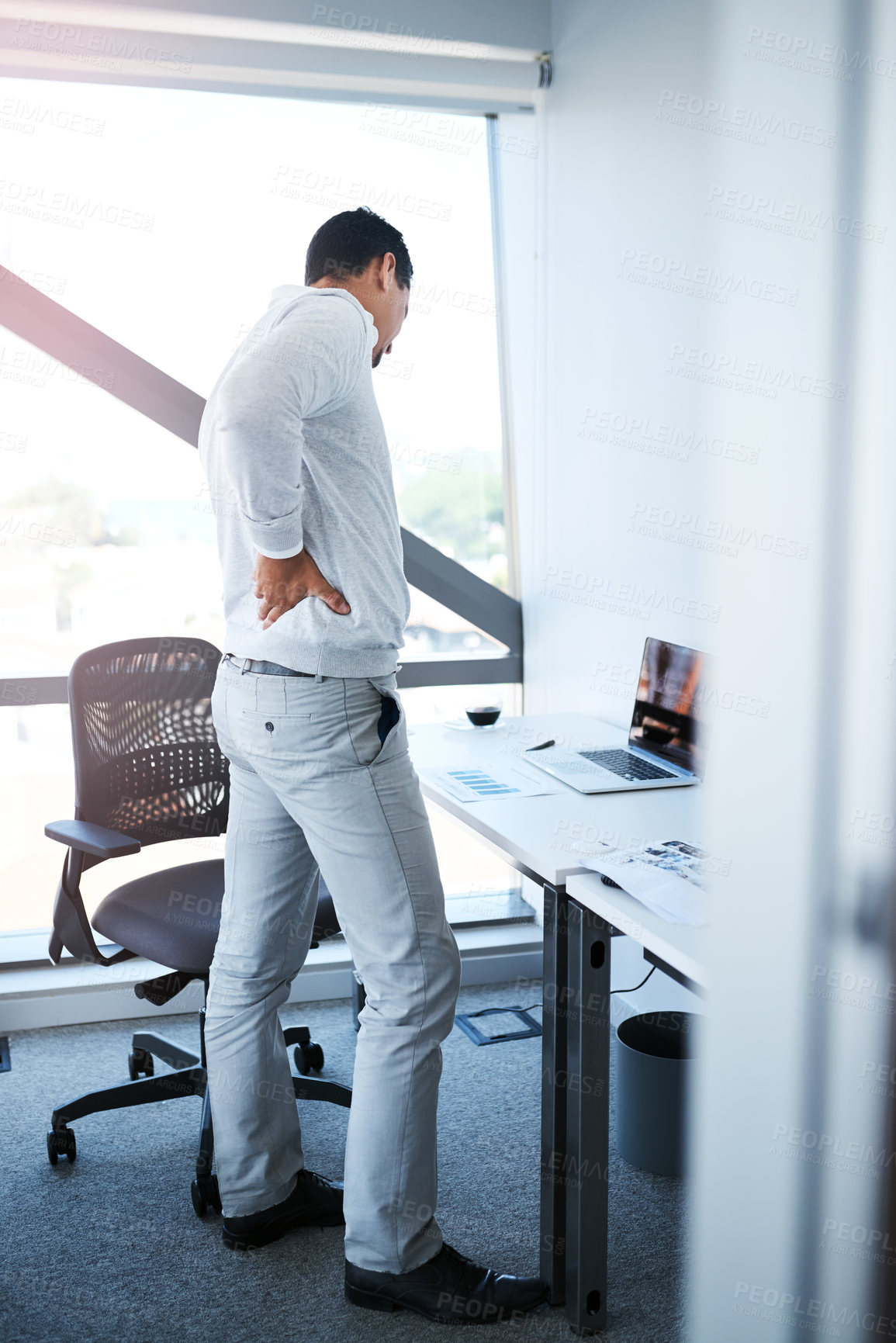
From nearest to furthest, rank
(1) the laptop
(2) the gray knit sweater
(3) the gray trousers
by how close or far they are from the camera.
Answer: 1. (2) the gray knit sweater
2. (3) the gray trousers
3. (1) the laptop

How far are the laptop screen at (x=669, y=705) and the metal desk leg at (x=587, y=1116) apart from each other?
64cm

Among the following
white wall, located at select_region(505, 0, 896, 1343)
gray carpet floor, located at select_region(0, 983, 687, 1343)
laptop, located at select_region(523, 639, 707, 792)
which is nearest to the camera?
white wall, located at select_region(505, 0, 896, 1343)

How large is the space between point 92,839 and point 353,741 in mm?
738

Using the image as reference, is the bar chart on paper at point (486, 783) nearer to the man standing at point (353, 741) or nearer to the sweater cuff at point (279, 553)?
the man standing at point (353, 741)

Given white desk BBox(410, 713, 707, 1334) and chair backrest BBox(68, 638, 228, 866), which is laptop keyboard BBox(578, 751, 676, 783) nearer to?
white desk BBox(410, 713, 707, 1334)

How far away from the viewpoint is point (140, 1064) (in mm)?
2480

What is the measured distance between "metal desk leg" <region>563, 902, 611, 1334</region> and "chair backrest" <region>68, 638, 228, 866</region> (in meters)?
1.09

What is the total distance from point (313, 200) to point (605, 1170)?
2.61 m

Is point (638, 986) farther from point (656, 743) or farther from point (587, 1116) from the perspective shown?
point (587, 1116)

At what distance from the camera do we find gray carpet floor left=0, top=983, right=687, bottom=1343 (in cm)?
171

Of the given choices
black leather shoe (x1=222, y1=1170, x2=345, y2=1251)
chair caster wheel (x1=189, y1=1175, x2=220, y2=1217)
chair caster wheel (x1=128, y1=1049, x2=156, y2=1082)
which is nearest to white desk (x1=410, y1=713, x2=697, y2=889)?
black leather shoe (x1=222, y1=1170, x2=345, y2=1251)

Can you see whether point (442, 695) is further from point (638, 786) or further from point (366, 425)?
point (366, 425)

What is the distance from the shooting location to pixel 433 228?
318 cm

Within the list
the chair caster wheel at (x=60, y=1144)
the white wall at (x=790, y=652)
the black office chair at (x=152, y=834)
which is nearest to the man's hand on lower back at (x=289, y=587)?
the black office chair at (x=152, y=834)
